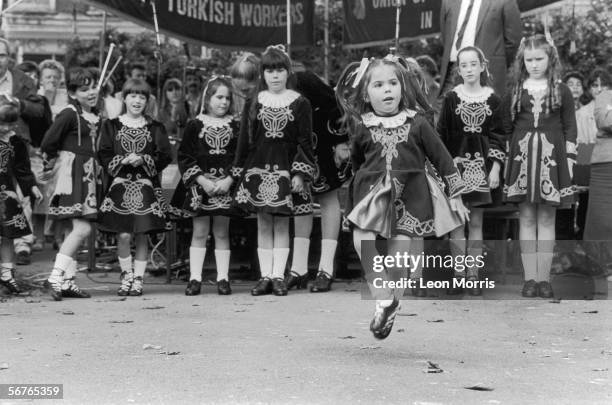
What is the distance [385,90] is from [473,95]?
2288mm

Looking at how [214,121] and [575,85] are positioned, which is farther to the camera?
[575,85]

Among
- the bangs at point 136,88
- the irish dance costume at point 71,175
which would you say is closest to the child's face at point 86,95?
the irish dance costume at point 71,175

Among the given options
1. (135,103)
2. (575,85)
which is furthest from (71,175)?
(575,85)

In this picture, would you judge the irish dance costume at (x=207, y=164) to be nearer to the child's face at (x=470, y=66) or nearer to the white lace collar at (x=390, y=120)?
the child's face at (x=470, y=66)

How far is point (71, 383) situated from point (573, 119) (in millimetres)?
4969

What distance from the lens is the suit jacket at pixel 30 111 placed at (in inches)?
424

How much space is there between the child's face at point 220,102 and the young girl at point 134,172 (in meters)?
0.44

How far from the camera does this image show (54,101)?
12.3 meters

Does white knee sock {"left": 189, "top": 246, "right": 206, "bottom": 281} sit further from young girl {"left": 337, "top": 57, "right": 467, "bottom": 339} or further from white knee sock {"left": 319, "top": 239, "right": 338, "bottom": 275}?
young girl {"left": 337, "top": 57, "right": 467, "bottom": 339}

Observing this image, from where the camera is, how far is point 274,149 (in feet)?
32.0

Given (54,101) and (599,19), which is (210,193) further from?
(599,19)

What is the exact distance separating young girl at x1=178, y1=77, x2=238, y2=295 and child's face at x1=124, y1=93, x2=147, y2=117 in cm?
40

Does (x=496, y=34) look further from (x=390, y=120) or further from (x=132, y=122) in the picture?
(x=390, y=120)

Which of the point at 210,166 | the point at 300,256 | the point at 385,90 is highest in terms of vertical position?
the point at 385,90
